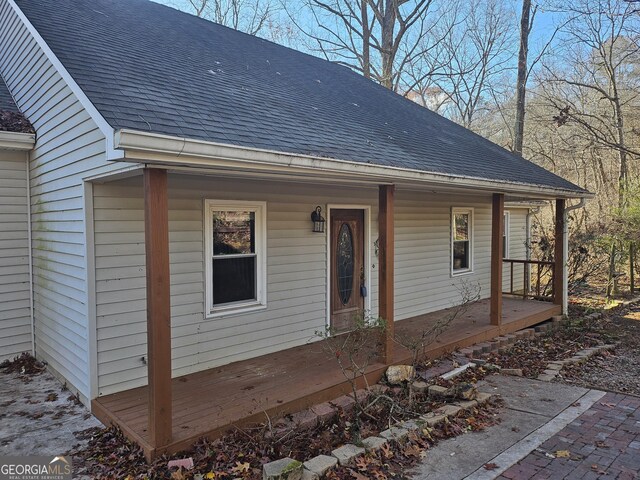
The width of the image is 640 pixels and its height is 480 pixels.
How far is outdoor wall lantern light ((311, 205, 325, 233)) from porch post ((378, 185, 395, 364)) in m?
1.20

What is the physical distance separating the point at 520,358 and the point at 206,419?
188 inches

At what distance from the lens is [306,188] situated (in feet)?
20.2

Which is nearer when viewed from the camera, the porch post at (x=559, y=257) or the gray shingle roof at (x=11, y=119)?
the gray shingle roof at (x=11, y=119)

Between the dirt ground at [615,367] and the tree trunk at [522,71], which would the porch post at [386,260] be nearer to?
the dirt ground at [615,367]

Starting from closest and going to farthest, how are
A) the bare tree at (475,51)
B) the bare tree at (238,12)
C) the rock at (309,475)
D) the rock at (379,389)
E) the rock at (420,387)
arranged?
1. the rock at (309,475)
2. the rock at (379,389)
3. the rock at (420,387)
4. the bare tree at (238,12)
5. the bare tree at (475,51)

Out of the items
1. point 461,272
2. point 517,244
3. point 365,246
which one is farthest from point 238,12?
point 365,246

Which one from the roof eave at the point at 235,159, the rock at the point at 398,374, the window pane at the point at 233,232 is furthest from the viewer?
the window pane at the point at 233,232

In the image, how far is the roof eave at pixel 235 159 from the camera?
3.00 meters

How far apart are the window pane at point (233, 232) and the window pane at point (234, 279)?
0.38ft

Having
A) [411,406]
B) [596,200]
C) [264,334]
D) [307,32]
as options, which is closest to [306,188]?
A: [264,334]

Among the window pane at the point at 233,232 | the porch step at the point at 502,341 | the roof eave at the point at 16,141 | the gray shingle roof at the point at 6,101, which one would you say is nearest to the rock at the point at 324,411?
the window pane at the point at 233,232

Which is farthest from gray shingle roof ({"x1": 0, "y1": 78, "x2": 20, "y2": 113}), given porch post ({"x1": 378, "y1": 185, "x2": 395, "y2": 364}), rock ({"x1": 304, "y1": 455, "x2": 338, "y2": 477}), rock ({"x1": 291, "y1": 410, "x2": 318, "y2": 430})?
rock ({"x1": 304, "y1": 455, "x2": 338, "y2": 477})

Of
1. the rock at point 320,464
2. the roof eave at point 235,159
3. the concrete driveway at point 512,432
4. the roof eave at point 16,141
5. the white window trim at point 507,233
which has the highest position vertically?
the roof eave at point 16,141

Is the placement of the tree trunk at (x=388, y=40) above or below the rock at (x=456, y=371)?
above
